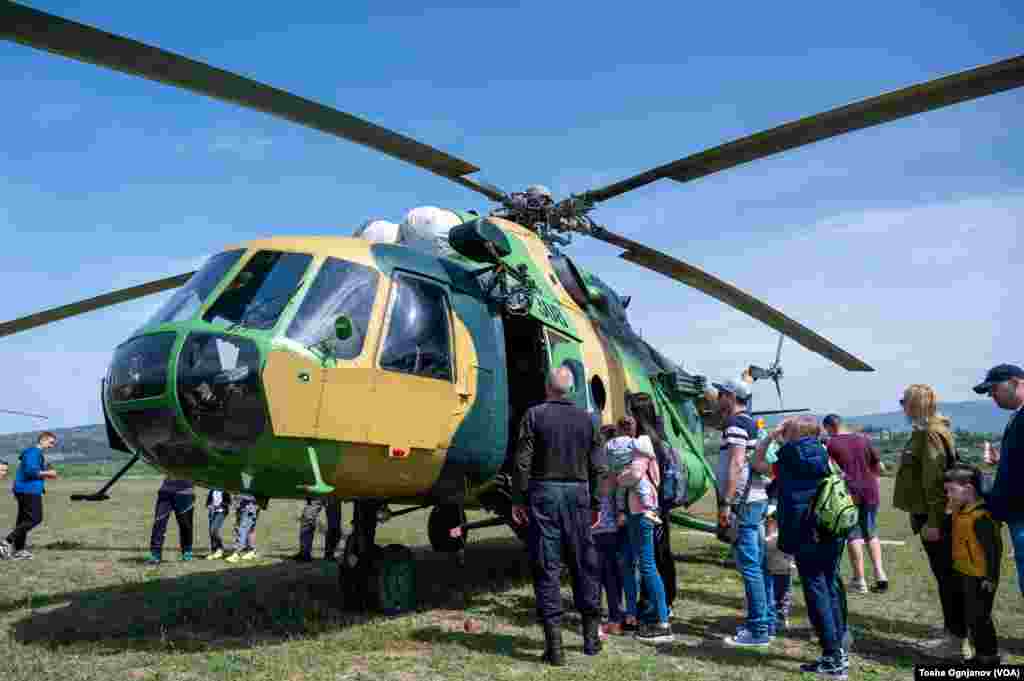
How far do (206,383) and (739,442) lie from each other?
3922 millimetres

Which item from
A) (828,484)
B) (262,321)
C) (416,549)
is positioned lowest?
(416,549)

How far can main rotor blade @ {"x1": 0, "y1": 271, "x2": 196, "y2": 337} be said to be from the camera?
7.55 m

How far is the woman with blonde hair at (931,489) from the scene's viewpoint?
222 inches

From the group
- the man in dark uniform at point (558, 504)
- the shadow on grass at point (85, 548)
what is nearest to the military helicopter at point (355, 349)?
the man in dark uniform at point (558, 504)

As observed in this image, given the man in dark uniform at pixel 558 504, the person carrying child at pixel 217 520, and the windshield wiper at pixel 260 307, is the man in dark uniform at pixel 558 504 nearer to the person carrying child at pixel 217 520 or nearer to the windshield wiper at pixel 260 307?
the windshield wiper at pixel 260 307

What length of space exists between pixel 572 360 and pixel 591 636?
9.87 feet

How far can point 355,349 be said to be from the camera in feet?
18.7

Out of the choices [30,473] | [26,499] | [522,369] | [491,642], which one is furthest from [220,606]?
[30,473]

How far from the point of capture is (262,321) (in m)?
5.43

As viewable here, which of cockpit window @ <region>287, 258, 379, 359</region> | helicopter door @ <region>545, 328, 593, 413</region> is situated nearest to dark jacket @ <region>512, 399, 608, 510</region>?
cockpit window @ <region>287, 258, 379, 359</region>

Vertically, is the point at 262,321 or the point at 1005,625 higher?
the point at 262,321

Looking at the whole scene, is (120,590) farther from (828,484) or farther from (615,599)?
(828,484)

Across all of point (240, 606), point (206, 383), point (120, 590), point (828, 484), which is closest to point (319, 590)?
point (240, 606)

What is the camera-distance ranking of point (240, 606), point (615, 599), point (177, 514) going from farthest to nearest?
point (177, 514), point (240, 606), point (615, 599)
